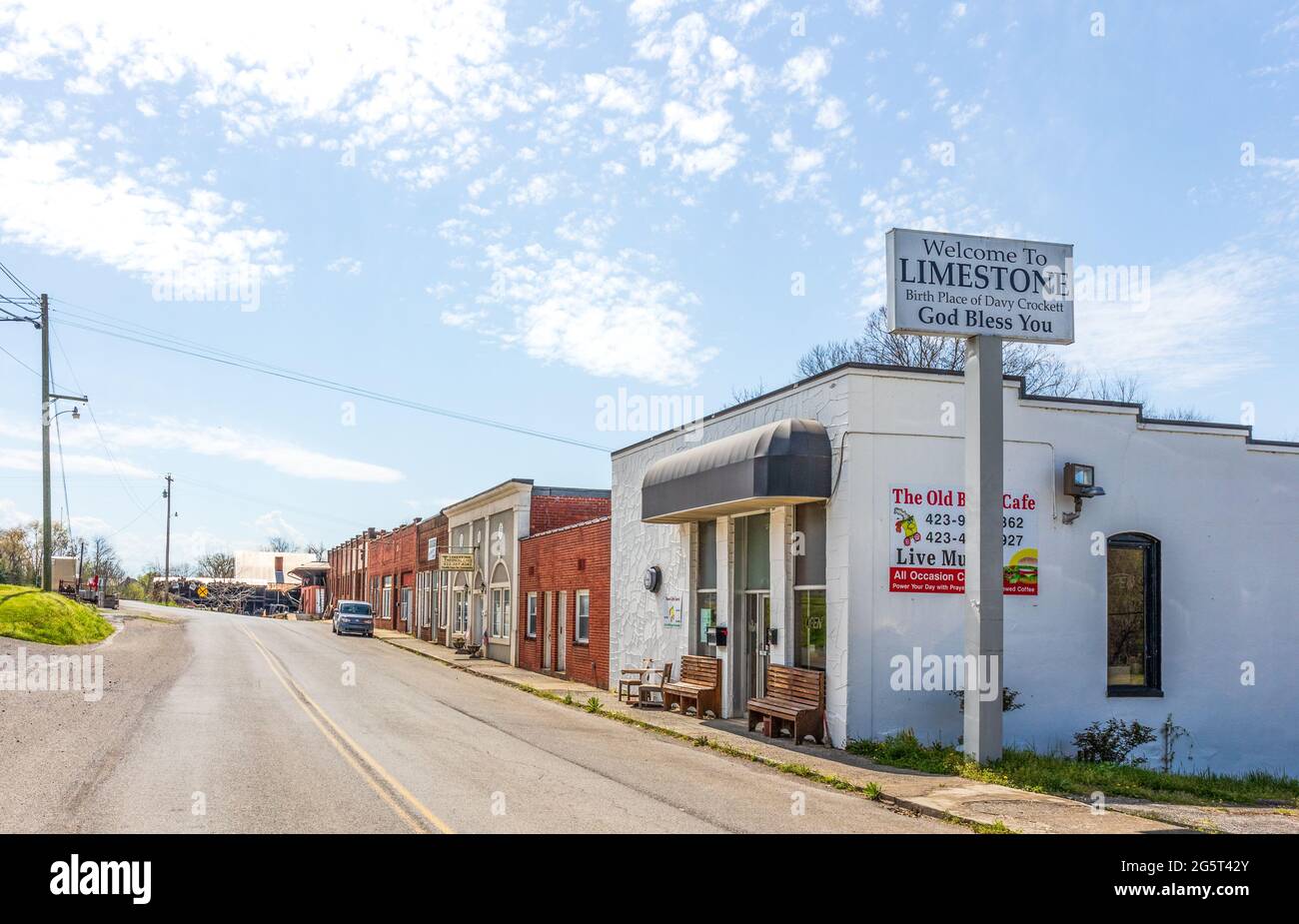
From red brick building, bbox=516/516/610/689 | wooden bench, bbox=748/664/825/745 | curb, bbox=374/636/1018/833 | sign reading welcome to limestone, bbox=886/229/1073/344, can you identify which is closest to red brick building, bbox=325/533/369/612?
red brick building, bbox=516/516/610/689

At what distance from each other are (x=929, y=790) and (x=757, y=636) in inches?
269

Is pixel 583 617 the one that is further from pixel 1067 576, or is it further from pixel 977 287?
pixel 977 287

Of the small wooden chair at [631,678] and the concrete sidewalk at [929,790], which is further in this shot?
the small wooden chair at [631,678]

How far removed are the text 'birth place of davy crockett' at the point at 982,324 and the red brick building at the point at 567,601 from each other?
527 inches

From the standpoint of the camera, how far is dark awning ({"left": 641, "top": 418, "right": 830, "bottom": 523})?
15.9 meters

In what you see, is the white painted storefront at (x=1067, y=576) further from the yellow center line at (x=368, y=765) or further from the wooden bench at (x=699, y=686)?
the yellow center line at (x=368, y=765)

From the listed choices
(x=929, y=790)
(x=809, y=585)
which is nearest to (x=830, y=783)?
(x=929, y=790)

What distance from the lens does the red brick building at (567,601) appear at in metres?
26.7

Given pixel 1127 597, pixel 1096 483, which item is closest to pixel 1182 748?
pixel 1127 597

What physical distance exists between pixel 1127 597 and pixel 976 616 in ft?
Answer: 15.4

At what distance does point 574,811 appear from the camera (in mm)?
10109

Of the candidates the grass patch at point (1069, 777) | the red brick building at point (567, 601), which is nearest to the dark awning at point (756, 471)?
the grass patch at point (1069, 777)
